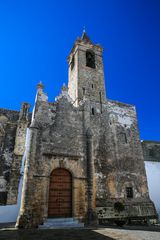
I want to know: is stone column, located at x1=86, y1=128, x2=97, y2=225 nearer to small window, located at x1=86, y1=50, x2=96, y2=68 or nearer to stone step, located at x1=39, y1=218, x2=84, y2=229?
stone step, located at x1=39, y1=218, x2=84, y2=229

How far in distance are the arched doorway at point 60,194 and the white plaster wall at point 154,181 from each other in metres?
9.30

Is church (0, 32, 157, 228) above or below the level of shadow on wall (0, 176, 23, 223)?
above

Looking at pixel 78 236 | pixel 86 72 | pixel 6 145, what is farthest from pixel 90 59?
pixel 78 236

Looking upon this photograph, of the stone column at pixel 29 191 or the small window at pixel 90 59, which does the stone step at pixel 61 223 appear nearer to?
the stone column at pixel 29 191

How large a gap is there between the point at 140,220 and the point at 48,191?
7.53m

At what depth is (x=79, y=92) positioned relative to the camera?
16109 mm

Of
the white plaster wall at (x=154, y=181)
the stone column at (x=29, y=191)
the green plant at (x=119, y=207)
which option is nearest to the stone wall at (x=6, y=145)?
the stone column at (x=29, y=191)

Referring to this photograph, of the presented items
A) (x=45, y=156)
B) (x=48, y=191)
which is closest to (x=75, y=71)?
(x=45, y=156)

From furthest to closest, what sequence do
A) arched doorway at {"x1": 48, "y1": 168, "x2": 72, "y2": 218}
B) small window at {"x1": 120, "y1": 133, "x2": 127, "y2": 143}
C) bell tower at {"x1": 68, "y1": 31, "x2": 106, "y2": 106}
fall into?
bell tower at {"x1": 68, "y1": 31, "x2": 106, "y2": 106} → small window at {"x1": 120, "y1": 133, "x2": 127, "y2": 143} → arched doorway at {"x1": 48, "y1": 168, "x2": 72, "y2": 218}

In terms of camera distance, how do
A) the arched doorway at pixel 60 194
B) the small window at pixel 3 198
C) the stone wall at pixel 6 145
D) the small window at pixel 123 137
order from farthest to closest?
the small window at pixel 123 137, the stone wall at pixel 6 145, the small window at pixel 3 198, the arched doorway at pixel 60 194

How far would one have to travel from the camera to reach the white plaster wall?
1634cm

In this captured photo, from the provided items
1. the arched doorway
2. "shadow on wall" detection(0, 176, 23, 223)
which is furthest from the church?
"shadow on wall" detection(0, 176, 23, 223)

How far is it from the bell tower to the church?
0.35 ft

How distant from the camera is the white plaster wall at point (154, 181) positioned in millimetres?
16342
